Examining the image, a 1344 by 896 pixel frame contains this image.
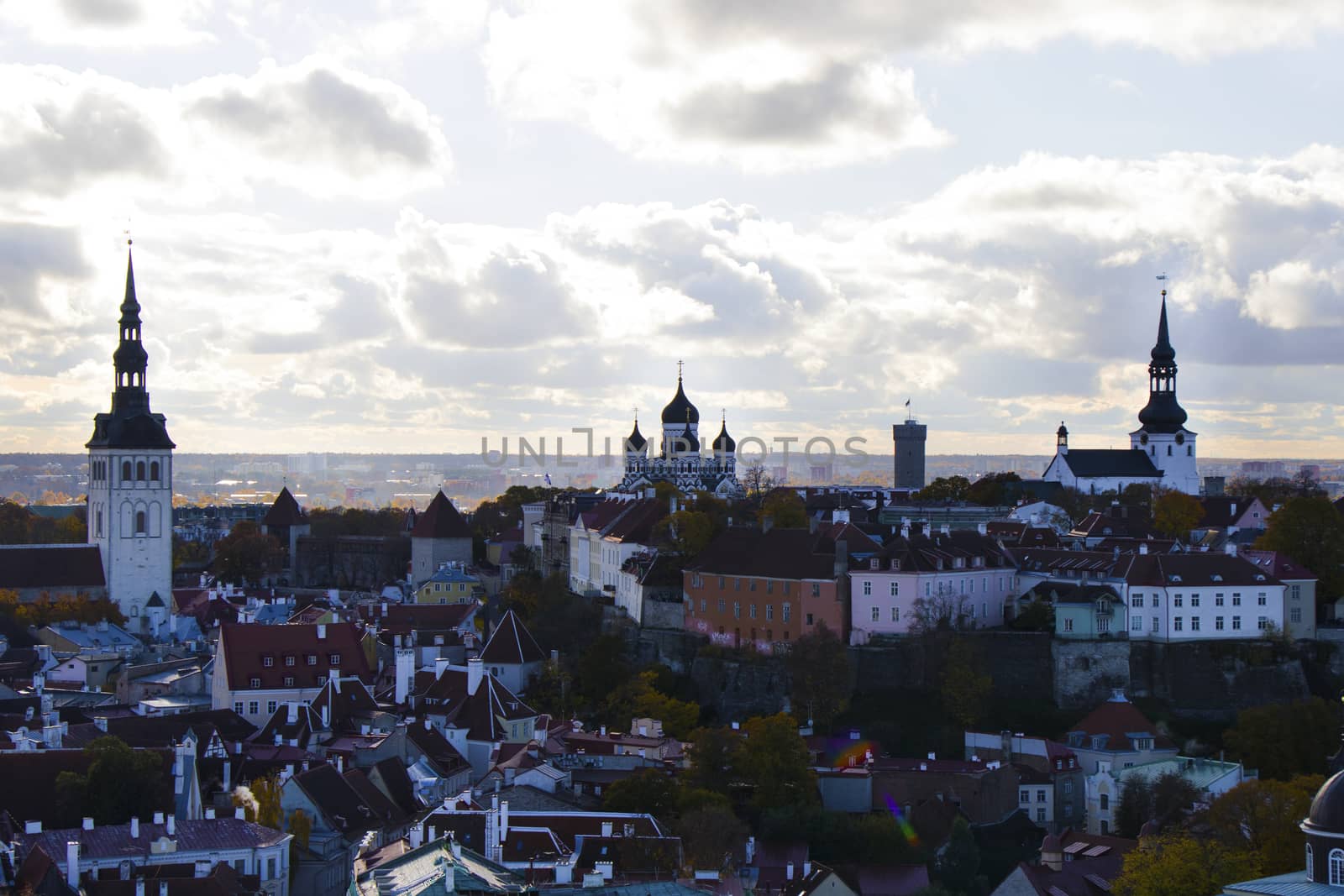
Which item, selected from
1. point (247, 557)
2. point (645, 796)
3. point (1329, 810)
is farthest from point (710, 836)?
point (247, 557)

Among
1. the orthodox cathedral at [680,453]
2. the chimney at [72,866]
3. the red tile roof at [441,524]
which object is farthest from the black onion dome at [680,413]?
the chimney at [72,866]

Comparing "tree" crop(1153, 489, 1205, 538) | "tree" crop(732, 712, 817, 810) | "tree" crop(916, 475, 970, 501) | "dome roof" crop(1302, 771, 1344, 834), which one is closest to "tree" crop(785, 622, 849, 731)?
"tree" crop(732, 712, 817, 810)

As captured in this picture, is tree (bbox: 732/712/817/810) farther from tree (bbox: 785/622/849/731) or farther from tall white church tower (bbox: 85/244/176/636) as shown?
tall white church tower (bbox: 85/244/176/636)

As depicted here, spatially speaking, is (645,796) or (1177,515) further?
(1177,515)

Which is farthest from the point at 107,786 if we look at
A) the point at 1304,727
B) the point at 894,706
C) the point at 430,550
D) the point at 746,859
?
the point at 430,550

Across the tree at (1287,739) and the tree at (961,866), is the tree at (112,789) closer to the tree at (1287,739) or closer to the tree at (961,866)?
the tree at (961,866)

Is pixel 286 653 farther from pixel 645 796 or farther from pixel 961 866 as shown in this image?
pixel 961 866
